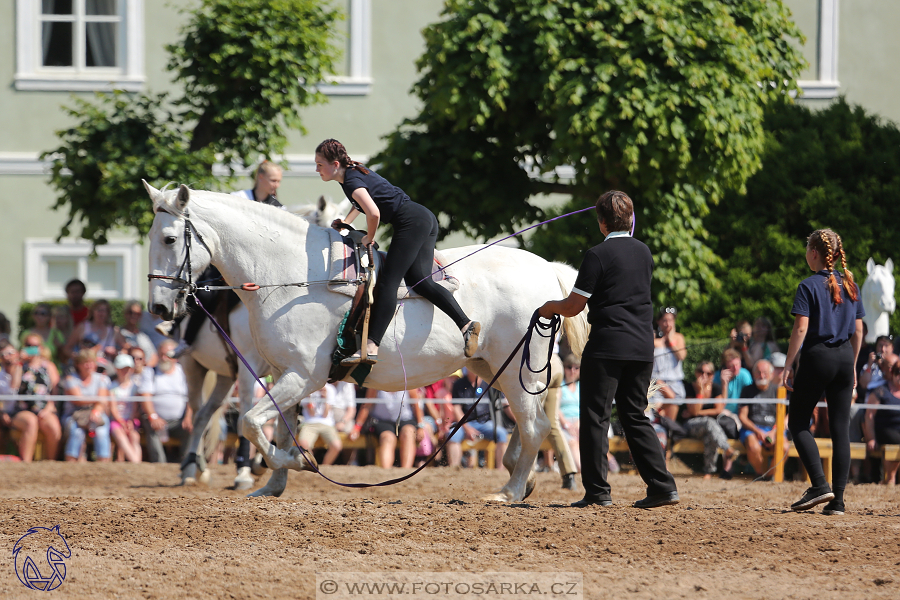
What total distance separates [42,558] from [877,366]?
26.9 ft

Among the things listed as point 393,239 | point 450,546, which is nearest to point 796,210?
point 393,239

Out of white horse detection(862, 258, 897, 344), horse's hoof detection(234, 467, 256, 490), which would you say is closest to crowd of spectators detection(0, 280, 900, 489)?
white horse detection(862, 258, 897, 344)

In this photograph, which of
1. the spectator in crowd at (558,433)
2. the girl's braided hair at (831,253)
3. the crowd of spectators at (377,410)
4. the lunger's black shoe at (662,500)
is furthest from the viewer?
the crowd of spectators at (377,410)

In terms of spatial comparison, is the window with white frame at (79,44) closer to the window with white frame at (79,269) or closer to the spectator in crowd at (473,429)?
the window with white frame at (79,269)

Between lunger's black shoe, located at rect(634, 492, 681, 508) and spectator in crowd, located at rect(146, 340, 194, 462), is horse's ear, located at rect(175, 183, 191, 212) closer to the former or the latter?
lunger's black shoe, located at rect(634, 492, 681, 508)

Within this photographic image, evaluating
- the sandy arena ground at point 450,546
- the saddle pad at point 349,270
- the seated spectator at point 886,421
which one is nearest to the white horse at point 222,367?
the saddle pad at point 349,270

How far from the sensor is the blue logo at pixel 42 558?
4809 millimetres

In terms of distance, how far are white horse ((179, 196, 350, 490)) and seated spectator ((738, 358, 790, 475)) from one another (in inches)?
188

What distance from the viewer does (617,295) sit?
245 inches

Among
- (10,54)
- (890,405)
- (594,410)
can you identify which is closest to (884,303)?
(890,405)

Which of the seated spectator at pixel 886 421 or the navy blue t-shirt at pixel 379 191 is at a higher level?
the navy blue t-shirt at pixel 379 191

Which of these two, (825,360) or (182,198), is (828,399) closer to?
(825,360)

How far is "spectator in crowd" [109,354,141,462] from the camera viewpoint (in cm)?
1109

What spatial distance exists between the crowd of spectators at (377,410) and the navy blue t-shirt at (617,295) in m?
4.34
